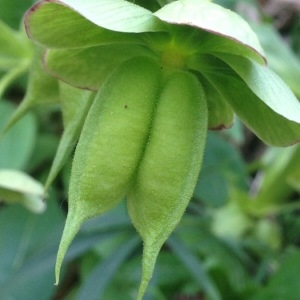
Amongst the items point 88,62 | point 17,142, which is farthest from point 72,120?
point 17,142

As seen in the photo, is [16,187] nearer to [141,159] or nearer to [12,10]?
[141,159]

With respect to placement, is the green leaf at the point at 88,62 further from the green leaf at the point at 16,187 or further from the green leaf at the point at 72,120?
the green leaf at the point at 16,187

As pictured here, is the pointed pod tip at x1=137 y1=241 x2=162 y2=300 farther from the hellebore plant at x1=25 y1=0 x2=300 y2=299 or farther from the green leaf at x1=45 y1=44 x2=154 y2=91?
the green leaf at x1=45 y1=44 x2=154 y2=91

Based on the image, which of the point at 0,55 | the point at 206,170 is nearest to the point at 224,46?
the point at 0,55

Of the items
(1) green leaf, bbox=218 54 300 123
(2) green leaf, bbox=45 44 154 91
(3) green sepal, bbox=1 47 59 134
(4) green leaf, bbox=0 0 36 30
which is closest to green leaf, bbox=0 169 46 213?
(3) green sepal, bbox=1 47 59 134

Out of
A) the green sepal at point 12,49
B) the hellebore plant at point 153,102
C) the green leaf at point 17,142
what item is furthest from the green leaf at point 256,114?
the green leaf at point 17,142

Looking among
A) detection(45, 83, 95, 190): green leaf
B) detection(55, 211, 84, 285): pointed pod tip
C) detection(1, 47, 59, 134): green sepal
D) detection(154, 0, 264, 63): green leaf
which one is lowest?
detection(1, 47, 59, 134): green sepal

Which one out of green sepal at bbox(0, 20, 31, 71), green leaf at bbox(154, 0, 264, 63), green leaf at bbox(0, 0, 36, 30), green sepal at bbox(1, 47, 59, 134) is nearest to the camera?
green leaf at bbox(154, 0, 264, 63)
